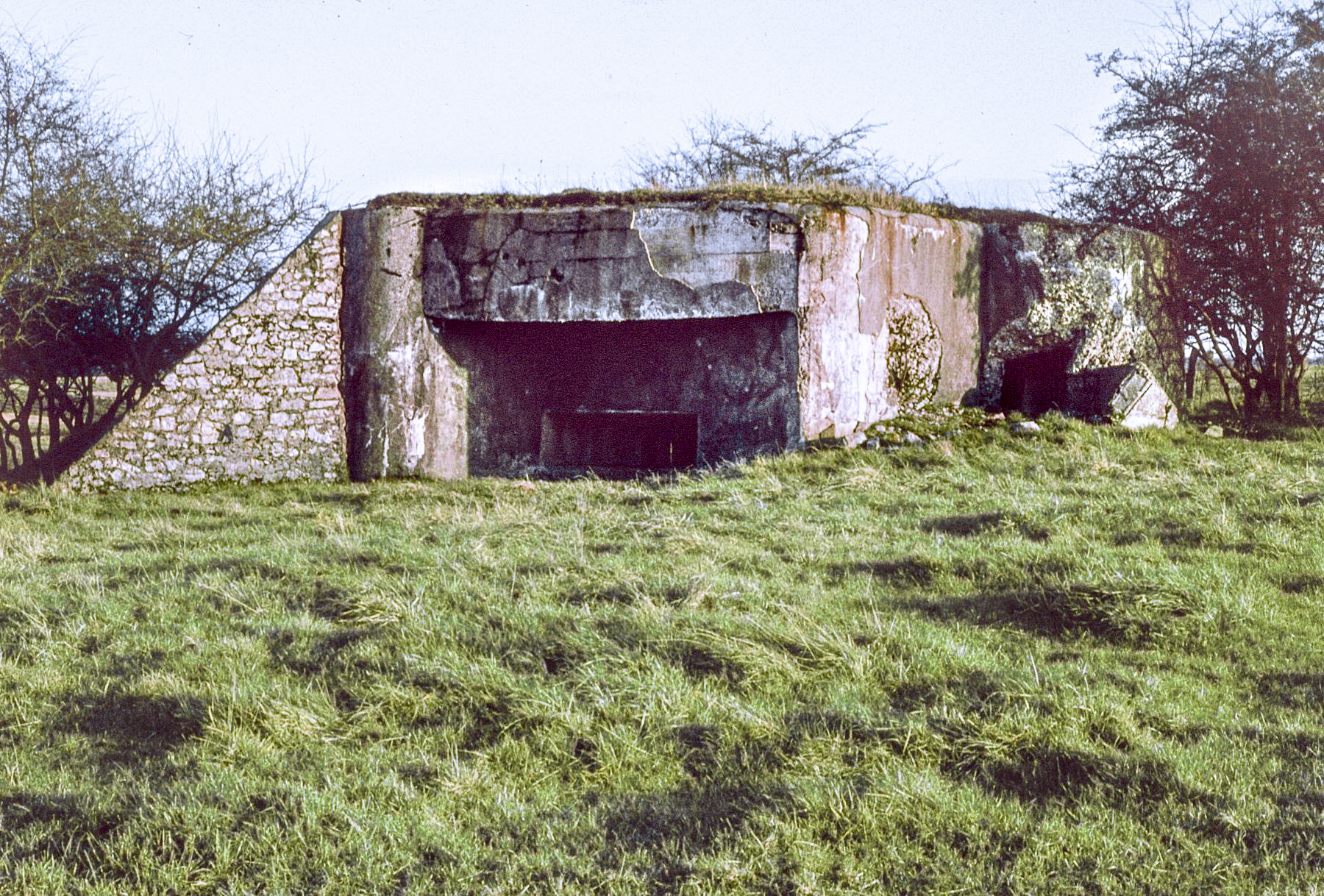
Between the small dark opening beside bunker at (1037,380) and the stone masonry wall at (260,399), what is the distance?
6.19 m

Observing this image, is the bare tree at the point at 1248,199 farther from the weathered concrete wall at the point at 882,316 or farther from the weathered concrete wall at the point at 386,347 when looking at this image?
the weathered concrete wall at the point at 386,347

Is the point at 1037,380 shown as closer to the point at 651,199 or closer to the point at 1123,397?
the point at 1123,397

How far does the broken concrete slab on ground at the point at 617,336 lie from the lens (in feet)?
30.2

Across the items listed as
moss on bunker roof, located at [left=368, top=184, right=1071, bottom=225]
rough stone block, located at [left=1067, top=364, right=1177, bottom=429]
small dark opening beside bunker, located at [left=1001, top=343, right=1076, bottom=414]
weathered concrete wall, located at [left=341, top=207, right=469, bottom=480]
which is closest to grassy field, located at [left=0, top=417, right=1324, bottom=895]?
weathered concrete wall, located at [left=341, top=207, right=469, bottom=480]

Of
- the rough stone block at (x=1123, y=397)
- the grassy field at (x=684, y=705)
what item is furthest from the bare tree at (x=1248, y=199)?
the grassy field at (x=684, y=705)

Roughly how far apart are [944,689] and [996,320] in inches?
283

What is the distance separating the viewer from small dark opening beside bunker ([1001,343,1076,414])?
10477mm

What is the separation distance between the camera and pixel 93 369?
12891 mm

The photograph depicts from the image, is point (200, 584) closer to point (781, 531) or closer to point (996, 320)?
point (781, 531)

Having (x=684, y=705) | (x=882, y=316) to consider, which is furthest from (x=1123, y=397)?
(x=684, y=705)

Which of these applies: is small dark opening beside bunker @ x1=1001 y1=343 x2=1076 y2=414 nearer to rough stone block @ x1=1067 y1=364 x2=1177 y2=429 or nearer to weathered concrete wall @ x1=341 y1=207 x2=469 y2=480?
rough stone block @ x1=1067 y1=364 x2=1177 y2=429

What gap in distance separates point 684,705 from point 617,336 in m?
6.60

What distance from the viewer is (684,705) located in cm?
388

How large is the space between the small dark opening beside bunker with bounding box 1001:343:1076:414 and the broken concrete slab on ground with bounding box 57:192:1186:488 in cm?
2
